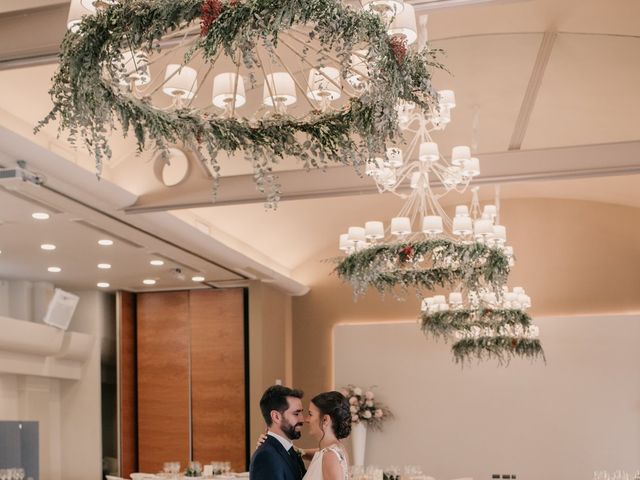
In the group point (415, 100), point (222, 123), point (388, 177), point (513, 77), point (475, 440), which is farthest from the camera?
point (475, 440)

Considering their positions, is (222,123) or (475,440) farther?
(475,440)

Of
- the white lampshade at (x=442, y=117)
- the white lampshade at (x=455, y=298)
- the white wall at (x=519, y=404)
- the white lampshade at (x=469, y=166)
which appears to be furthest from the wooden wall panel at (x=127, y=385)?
the white lampshade at (x=442, y=117)

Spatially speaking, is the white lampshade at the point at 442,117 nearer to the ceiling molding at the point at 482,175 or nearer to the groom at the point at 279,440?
the ceiling molding at the point at 482,175

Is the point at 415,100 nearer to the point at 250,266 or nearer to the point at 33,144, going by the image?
the point at 33,144

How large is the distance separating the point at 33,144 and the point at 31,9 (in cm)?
207

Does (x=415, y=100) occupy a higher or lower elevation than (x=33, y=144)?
lower

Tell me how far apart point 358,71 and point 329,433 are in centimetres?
169

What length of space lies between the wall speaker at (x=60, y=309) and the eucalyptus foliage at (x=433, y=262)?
257 inches

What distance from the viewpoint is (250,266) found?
1299 centimetres

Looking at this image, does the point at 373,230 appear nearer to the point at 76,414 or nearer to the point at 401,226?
the point at 401,226

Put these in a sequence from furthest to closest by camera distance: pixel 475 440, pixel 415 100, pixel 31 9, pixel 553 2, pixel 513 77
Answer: pixel 475 440 < pixel 513 77 < pixel 553 2 < pixel 31 9 < pixel 415 100

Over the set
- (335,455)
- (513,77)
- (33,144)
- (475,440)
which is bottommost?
(475,440)

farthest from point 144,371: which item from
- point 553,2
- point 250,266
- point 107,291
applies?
point 553,2

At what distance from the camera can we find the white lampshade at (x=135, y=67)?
365 cm
